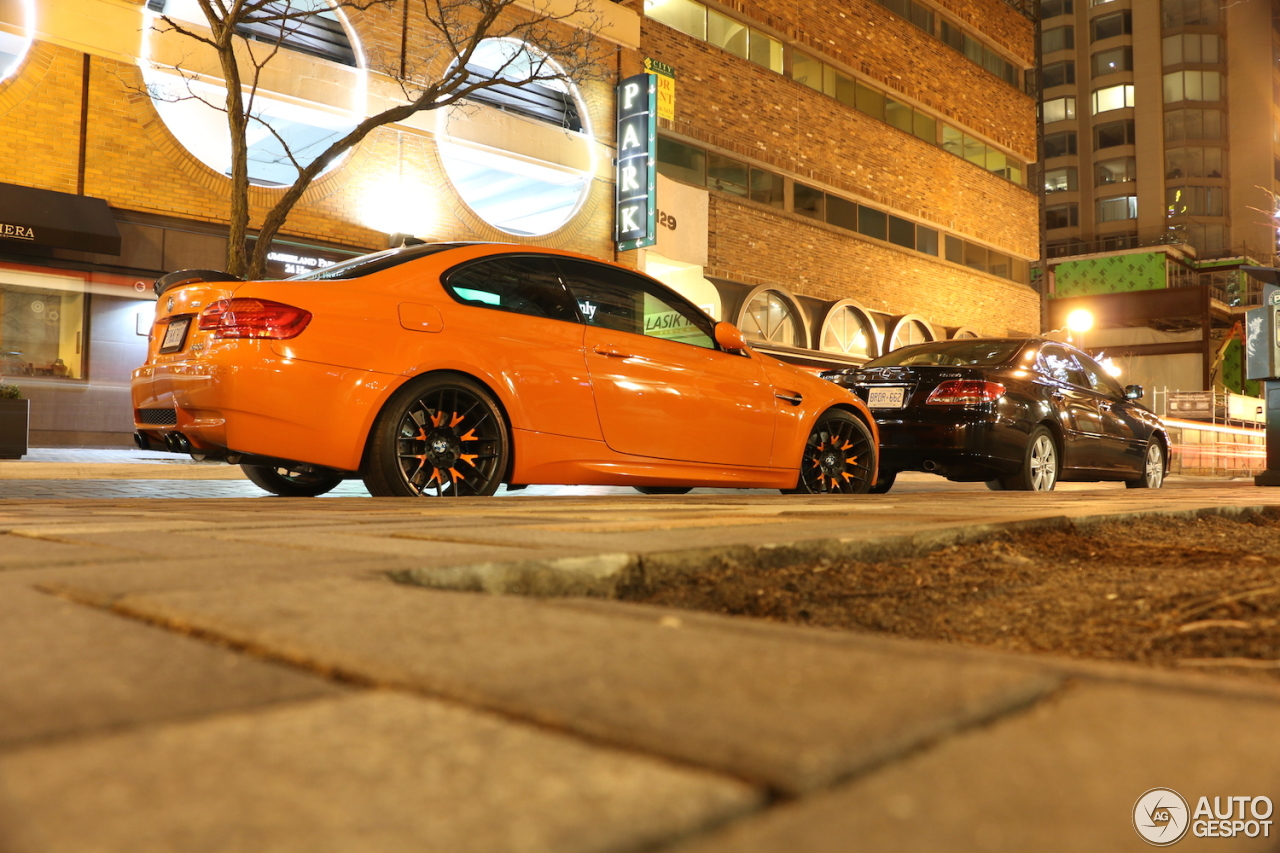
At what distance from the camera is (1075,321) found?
74.5 feet

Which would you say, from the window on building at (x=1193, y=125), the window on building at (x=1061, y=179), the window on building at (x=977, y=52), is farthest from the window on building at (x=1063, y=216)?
the window on building at (x=977, y=52)

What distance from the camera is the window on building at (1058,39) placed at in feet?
221

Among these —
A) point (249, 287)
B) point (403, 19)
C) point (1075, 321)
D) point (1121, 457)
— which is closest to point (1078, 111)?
point (1075, 321)

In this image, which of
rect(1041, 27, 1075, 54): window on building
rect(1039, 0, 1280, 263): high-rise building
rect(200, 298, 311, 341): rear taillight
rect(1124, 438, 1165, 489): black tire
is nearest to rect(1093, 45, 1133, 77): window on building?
rect(1039, 0, 1280, 263): high-rise building

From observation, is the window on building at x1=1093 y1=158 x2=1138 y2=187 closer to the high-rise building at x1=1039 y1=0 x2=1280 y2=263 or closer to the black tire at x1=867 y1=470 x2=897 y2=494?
the high-rise building at x1=1039 y1=0 x2=1280 y2=263

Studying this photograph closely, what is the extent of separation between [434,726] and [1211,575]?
2332 millimetres

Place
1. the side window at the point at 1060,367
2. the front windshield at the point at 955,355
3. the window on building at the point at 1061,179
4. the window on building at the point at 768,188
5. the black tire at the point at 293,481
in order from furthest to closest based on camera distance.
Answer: the window on building at the point at 1061,179 → the window on building at the point at 768,188 → the side window at the point at 1060,367 → the front windshield at the point at 955,355 → the black tire at the point at 293,481

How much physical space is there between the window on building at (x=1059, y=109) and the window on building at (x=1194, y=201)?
842 centimetres

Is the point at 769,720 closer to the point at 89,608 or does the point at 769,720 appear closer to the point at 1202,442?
the point at 89,608

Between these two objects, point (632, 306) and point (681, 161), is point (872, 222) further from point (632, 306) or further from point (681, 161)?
point (632, 306)

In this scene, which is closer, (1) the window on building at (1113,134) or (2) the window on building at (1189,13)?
(2) the window on building at (1189,13)

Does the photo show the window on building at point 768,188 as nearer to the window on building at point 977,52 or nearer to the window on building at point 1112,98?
the window on building at point 977,52

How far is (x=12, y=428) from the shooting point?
426 inches

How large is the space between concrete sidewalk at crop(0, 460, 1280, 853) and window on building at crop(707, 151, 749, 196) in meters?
19.7
